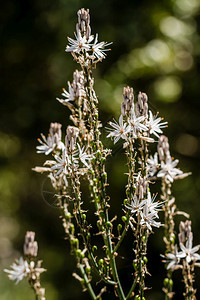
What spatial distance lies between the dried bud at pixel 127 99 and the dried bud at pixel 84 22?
0.12 m

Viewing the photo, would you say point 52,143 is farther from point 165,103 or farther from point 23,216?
point 23,216

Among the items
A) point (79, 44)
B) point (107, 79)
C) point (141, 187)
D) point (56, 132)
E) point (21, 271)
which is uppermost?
point (107, 79)

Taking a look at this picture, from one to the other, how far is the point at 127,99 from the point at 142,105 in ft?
0.09

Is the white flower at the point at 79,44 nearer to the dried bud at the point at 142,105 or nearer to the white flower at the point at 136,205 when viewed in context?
A: the dried bud at the point at 142,105

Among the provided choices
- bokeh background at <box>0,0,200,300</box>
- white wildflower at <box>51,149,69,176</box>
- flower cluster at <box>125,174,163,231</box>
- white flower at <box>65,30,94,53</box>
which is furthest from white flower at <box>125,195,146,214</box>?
bokeh background at <box>0,0,200,300</box>

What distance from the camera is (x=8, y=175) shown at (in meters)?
2.59

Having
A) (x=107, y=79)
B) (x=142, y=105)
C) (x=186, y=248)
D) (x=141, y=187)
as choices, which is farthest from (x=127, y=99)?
(x=107, y=79)

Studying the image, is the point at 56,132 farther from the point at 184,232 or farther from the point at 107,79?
the point at 107,79

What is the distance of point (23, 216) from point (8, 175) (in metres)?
0.29

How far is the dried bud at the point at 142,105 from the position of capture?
0.58 meters

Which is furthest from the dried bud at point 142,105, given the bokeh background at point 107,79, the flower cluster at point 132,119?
the bokeh background at point 107,79

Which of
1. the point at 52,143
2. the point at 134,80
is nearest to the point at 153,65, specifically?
the point at 134,80

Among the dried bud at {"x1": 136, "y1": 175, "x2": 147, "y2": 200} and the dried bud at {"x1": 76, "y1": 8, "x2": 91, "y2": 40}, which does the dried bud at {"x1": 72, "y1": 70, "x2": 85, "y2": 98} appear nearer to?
the dried bud at {"x1": 76, "y1": 8, "x2": 91, "y2": 40}

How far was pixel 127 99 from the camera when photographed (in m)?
0.58
